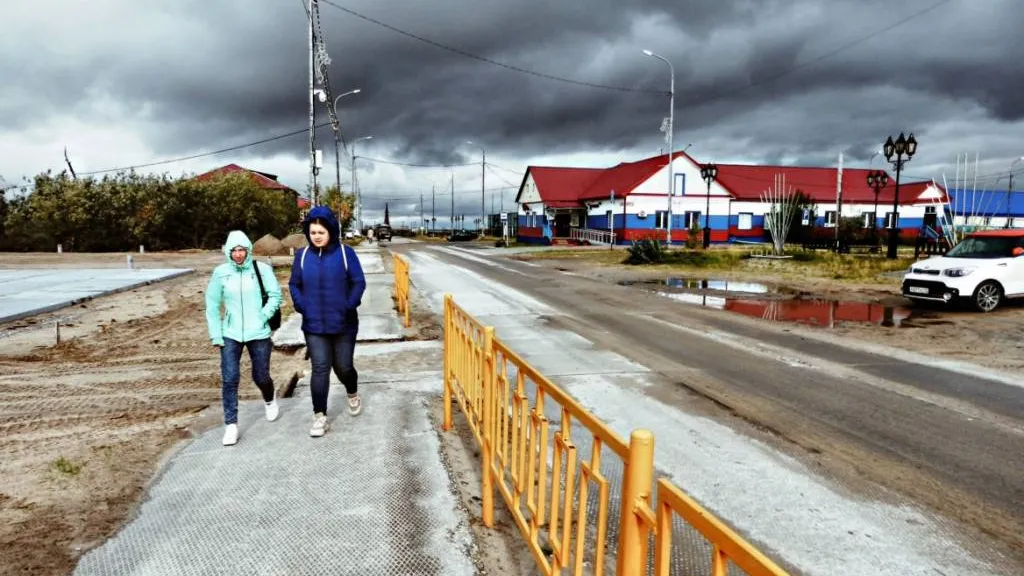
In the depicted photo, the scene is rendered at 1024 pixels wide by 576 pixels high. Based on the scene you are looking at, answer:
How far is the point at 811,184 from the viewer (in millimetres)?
49500

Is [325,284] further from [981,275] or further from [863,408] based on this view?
[981,275]

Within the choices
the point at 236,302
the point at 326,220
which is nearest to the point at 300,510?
the point at 236,302

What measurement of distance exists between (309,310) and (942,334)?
988 cm

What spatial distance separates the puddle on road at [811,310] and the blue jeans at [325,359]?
861cm

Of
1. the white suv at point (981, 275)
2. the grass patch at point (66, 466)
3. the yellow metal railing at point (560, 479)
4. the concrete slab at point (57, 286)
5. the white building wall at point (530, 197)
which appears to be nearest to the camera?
the yellow metal railing at point (560, 479)

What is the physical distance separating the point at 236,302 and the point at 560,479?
9.66 feet

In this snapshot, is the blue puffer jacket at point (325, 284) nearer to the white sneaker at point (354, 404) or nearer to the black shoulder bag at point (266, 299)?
the black shoulder bag at point (266, 299)

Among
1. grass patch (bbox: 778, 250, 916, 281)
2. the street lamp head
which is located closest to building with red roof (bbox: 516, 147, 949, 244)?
grass patch (bbox: 778, 250, 916, 281)

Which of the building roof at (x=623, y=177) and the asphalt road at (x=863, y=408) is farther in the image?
the building roof at (x=623, y=177)

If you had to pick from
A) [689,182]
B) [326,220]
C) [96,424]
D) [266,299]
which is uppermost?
[689,182]

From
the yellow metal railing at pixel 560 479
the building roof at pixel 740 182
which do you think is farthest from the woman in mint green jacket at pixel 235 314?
the building roof at pixel 740 182

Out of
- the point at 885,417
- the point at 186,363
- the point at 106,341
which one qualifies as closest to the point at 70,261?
the point at 106,341

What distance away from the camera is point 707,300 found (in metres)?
13.7

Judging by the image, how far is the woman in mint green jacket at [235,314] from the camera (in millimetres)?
4523
